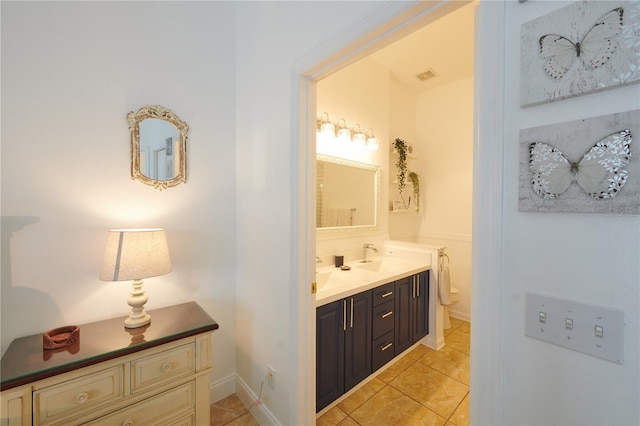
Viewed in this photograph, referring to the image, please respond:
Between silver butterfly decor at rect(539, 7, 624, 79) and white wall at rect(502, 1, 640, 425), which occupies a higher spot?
silver butterfly decor at rect(539, 7, 624, 79)

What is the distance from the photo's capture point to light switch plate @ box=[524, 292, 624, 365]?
0.57m

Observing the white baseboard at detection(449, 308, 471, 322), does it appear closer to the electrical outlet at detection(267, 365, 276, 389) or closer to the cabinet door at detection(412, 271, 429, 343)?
the cabinet door at detection(412, 271, 429, 343)

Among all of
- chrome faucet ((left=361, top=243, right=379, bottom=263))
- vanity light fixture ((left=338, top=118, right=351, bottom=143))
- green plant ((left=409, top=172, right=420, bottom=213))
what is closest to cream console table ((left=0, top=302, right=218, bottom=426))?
chrome faucet ((left=361, top=243, right=379, bottom=263))

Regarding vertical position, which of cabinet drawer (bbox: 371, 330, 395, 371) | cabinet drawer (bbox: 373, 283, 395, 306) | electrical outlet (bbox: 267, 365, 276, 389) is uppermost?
cabinet drawer (bbox: 373, 283, 395, 306)

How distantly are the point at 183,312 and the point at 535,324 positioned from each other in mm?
1762

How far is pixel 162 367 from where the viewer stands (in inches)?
51.0

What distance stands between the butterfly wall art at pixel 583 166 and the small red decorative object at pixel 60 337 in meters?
1.95

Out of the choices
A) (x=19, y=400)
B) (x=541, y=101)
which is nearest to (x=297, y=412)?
(x=19, y=400)

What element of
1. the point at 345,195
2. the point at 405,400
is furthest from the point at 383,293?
the point at 345,195

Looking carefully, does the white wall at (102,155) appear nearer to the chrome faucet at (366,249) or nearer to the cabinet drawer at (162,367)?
the cabinet drawer at (162,367)

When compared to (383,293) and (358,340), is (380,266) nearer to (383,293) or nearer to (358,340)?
(383,293)

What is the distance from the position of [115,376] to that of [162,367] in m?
0.19

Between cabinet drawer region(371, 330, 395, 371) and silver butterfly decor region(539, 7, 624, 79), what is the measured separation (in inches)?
80.5

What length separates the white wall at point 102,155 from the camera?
1.25 m
